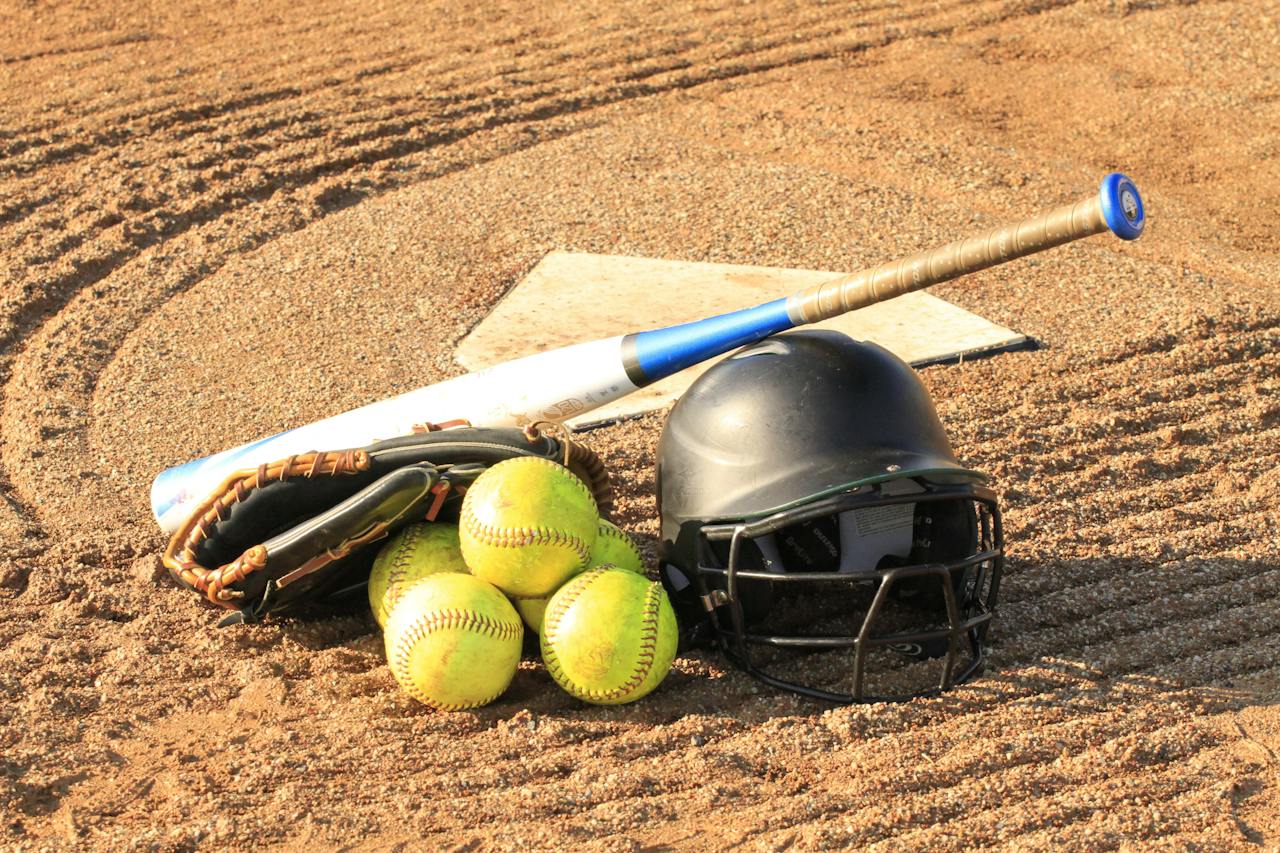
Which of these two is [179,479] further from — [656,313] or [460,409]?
[656,313]

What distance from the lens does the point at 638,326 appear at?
5.10 m

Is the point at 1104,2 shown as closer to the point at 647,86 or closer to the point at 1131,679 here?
the point at 647,86

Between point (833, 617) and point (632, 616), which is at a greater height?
point (632, 616)

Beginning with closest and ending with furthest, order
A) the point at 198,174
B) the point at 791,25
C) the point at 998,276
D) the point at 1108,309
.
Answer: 1. the point at 1108,309
2. the point at 998,276
3. the point at 198,174
4. the point at 791,25

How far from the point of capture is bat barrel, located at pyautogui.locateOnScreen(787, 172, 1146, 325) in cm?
304

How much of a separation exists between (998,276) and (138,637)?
3.69 meters

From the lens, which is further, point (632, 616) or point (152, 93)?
point (152, 93)

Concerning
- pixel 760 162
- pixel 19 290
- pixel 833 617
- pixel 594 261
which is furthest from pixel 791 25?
pixel 833 617

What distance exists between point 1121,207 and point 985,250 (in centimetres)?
39

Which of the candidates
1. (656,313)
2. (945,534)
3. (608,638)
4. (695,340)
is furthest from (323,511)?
(656,313)

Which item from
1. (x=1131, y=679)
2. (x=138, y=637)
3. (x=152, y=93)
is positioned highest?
(x=152, y=93)

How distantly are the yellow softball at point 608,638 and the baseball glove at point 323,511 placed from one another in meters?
0.47

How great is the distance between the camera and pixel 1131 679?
3.27 meters

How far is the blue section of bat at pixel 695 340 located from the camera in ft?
11.8
